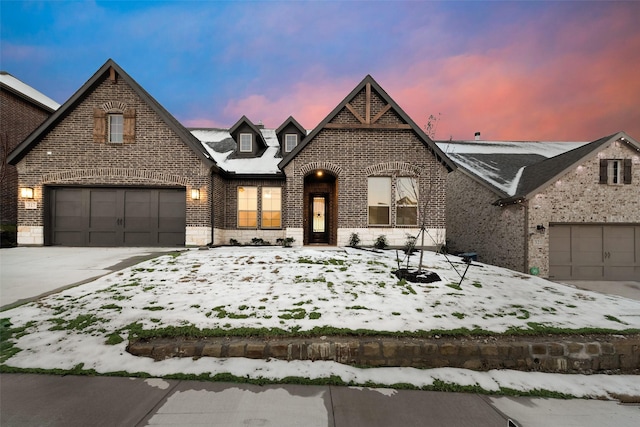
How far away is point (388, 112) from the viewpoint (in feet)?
38.7

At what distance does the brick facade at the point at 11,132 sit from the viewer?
46.4ft

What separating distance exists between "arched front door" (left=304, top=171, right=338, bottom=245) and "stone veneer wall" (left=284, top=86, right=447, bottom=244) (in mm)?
915

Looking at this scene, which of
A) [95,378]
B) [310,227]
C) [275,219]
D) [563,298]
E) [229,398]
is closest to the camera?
[229,398]

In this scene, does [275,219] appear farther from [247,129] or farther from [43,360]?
[43,360]

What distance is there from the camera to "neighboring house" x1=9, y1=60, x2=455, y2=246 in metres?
11.6

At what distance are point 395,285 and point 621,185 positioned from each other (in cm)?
1196

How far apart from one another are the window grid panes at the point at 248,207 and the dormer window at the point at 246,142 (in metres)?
2.50

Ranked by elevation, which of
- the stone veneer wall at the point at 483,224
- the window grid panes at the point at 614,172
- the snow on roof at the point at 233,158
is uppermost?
the snow on roof at the point at 233,158

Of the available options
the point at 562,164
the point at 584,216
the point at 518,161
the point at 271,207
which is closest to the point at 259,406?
the point at 271,207

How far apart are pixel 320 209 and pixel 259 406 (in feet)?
39.7

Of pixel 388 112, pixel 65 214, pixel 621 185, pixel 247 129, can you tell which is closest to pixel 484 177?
pixel 621 185

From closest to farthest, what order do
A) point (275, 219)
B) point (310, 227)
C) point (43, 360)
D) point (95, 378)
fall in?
point (95, 378)
point (43, 360)
point (275, 219)
point (310, 227)

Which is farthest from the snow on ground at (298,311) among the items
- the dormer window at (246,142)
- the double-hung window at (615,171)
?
the dormer window at (246,142)

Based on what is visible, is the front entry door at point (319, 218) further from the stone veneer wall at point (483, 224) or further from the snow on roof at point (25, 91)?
the snow on roof at point (25, 91)
